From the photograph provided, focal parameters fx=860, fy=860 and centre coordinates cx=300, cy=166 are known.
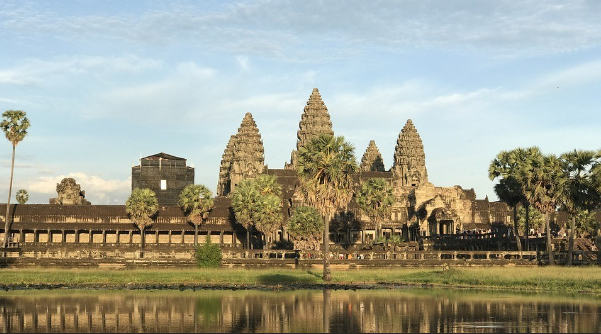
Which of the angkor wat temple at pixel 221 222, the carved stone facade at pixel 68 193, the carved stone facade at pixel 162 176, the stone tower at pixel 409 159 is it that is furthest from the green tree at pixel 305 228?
the stone tower at pixel 409 159

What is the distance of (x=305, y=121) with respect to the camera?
577 ft

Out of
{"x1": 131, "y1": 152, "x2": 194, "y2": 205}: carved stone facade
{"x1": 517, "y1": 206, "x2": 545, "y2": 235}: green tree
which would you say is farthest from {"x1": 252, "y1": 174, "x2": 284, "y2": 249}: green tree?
{"x1": 131, "y1": 152, "x2": 194, "y2": 205}: carved stone facade

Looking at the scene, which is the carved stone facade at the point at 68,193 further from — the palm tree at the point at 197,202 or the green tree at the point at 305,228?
the green tree at the point at 305,228

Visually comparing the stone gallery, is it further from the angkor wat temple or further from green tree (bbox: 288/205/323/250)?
green tree (bbox: 288/205/323/250)

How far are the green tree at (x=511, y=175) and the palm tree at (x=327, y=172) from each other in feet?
81.0

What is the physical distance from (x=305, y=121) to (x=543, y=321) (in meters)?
143

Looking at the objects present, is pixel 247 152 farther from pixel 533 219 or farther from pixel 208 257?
pixel 208 257

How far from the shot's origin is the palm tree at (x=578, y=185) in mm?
73250

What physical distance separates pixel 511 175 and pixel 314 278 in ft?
102

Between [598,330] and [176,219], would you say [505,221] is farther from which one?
[598,330]

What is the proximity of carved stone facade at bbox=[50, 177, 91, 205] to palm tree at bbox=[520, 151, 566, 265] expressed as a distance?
257ft

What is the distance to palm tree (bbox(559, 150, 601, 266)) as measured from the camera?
240 feet

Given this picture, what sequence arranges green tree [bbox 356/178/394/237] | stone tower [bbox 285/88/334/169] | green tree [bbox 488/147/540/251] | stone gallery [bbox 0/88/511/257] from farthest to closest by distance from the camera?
stone tower [bbox 285/88/334/169] → stone gallery [bbox 0/88/511/257] → green tree [bbox 356/178/394/237] → green tree [bbox 488/147/540/251]

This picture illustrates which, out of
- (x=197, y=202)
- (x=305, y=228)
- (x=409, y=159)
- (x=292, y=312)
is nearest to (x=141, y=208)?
(x=197, y=202)
